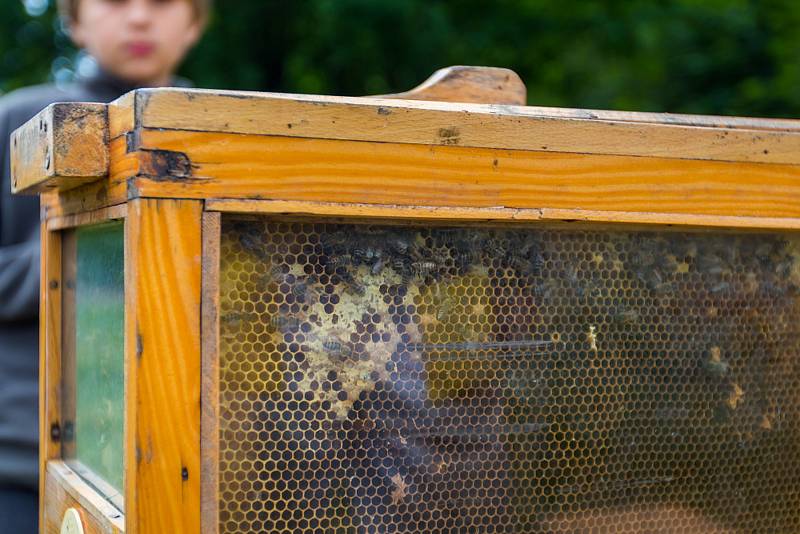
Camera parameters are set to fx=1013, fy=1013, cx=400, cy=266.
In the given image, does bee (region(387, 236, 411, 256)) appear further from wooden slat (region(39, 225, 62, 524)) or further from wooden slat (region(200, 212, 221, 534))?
wooden slat (region(39, 225, 62, 524))

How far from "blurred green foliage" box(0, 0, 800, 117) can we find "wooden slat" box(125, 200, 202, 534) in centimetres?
885

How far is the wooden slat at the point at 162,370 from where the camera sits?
124 centimetres

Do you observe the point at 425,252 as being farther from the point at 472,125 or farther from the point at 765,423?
the point at 765,423

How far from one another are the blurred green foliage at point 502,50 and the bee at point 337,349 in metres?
8.77

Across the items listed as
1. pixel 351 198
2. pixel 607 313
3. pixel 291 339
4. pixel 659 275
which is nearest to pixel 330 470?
pixel 291 339

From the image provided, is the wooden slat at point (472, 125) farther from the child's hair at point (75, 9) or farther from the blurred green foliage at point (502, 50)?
the blurred green foliage at point (502, 50)

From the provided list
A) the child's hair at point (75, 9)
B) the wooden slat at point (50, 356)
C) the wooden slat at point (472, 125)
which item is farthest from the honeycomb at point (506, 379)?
the child's hair at point (75, 9)

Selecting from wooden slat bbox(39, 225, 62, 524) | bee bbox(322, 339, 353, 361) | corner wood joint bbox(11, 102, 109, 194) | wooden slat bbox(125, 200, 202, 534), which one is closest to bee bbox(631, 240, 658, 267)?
bee bbox(322, 339, 353, 361)

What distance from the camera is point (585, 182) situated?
146cm

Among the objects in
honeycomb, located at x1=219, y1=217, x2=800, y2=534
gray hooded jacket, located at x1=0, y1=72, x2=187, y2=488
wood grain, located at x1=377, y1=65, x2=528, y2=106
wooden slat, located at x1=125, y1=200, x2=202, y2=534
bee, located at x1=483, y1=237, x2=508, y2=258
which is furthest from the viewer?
gray hooded jacket, located at x1=0, y1=72, x2=187, y2=488

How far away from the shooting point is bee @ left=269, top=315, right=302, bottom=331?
1352 mm

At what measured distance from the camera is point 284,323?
4.45ft

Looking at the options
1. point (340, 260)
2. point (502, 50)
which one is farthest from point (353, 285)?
point (502, 50)

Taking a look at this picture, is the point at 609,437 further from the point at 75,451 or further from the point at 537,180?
the point at 75,451
